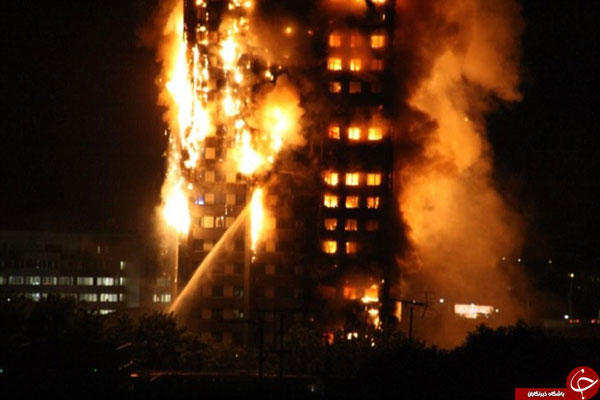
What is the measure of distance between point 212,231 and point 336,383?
64.5 ft

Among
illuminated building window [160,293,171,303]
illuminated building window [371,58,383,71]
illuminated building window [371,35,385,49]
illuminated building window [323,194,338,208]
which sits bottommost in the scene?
illuminated building window [160,293,171,303]

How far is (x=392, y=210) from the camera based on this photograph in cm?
5422

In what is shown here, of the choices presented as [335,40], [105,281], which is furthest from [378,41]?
[105,281]

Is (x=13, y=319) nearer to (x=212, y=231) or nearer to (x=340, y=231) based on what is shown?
(x=212, y=231)

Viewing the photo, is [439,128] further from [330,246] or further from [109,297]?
[109,297]

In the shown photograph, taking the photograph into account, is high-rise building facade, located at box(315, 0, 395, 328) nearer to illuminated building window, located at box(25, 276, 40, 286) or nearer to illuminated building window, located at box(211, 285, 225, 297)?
illuminated building window, located at box(211, 285, 225, 297)

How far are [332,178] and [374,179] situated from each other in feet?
7.55

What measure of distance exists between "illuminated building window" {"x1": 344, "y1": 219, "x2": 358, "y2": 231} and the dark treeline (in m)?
13.3

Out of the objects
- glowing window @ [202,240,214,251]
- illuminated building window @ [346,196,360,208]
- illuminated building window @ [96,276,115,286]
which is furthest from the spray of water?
illuminated building window @ [96,276,115,286]

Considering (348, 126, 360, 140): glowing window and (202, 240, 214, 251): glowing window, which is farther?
(348, 126, 360, 140): glowing window

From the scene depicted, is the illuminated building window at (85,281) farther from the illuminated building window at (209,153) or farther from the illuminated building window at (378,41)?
the illuminated building window at (378,41)

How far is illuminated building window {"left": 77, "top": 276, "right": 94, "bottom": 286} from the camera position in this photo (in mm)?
77562

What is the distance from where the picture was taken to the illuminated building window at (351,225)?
54.4 metres

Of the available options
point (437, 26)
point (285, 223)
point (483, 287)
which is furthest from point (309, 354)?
point (483, 287)
